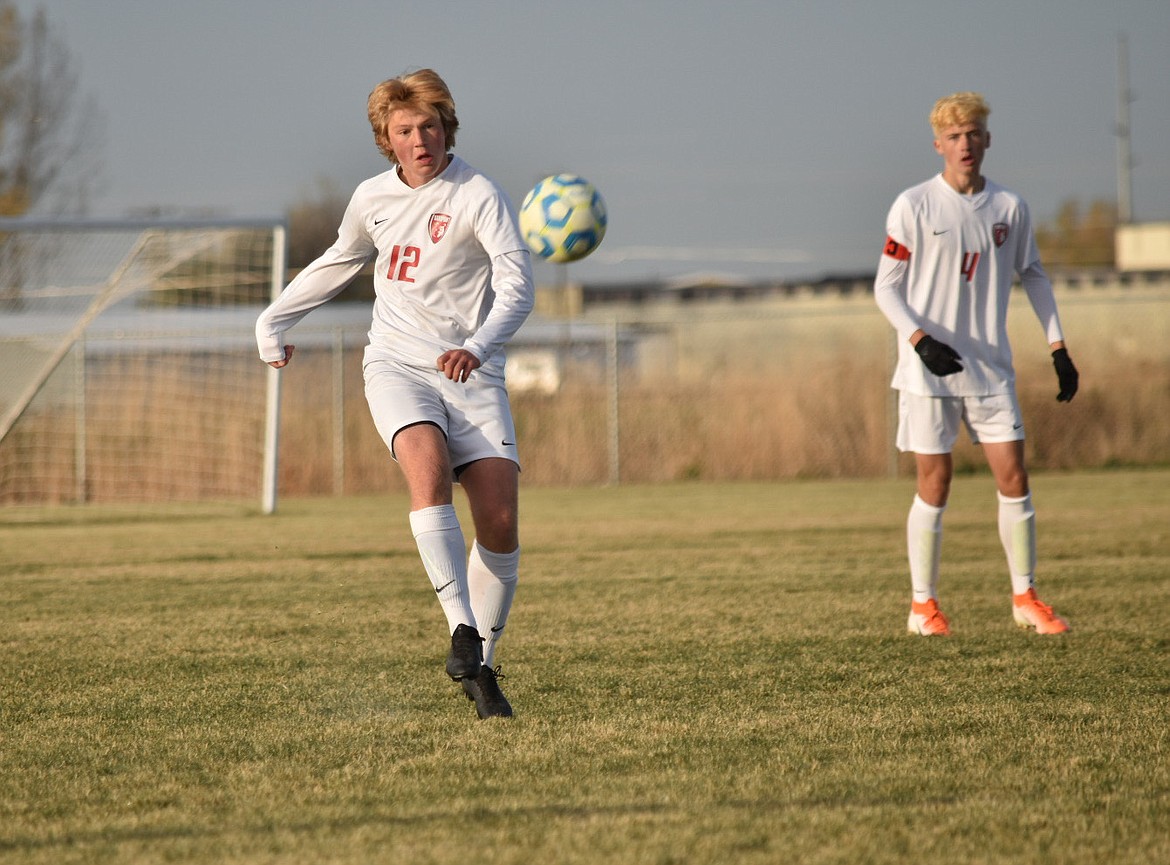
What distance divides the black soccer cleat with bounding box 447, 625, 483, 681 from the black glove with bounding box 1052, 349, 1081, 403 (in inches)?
123

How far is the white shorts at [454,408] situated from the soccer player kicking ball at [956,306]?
2.35m

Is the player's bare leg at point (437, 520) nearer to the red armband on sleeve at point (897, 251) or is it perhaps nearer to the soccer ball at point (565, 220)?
the red armband on sleeve at point (897, 251)

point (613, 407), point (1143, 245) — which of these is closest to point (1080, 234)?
point (1143, 245)

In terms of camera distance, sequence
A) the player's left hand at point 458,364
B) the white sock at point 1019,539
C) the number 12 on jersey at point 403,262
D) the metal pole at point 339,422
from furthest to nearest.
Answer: the metal pole at point 339,422, the white sock at point 1019,539, the number 12 on jersey at point 403,262, the player's left hand at point 458,364

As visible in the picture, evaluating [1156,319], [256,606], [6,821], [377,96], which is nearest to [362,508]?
[256,606]

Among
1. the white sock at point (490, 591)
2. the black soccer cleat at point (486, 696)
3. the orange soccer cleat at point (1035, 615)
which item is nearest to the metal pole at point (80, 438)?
the orange soccer cleat at point (1035, 615)

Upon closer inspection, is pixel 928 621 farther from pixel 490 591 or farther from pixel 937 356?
pixel 490 591

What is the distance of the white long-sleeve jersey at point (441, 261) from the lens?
175 inches

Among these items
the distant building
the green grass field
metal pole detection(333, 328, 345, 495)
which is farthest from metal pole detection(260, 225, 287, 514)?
the distant building

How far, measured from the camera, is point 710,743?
400 centimetres

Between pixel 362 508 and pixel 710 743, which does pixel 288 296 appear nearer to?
pixel 710 743

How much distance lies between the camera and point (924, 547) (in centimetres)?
639

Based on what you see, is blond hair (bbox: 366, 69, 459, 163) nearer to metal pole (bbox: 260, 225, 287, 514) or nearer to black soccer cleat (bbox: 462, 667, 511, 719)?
black soccer cleat (bbox: 462, 667, 511, 719)

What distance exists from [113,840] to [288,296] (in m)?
2.19
